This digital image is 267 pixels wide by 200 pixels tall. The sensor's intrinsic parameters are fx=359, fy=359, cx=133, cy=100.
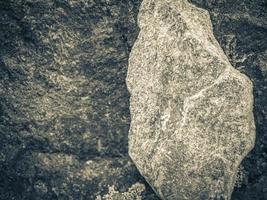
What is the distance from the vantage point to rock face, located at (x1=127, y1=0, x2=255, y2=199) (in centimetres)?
195

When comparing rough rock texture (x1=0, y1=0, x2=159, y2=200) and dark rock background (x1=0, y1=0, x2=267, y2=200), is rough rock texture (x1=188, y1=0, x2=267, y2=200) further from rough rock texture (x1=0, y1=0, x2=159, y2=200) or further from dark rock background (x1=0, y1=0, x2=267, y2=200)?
rough rock texture (x1=0, y1=0, x2=159, y2=200)

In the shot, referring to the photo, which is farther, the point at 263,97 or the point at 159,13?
the point at 263,97

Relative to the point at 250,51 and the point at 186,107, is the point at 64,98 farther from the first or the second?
the point at 250,51

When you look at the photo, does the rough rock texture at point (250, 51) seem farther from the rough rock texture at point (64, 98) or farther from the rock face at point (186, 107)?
the rough rock texture at point (64, 98)

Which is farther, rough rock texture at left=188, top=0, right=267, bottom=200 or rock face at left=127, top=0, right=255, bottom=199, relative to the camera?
rough rock texture at left=188, top=0, right=267, bottom=200

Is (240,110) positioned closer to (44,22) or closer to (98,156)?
(98,156)

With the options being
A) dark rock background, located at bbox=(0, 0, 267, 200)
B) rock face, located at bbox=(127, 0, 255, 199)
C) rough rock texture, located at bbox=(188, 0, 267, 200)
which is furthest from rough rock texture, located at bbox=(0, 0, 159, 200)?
rough rock texture, located at bbox=(188, 0, 267, 200)

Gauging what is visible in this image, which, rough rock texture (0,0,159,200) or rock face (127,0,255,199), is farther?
rough rock texture (0,0,159,200)

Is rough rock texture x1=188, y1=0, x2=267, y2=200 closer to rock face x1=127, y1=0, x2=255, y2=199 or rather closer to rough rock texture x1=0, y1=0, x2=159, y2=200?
rock face x1=127, y1=0, x2=255, y2=199

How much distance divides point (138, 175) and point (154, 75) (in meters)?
Result: 0.71

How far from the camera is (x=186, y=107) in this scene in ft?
6.52

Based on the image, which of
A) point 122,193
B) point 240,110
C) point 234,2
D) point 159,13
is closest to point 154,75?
point 159,13

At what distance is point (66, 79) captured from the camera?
2314 mm

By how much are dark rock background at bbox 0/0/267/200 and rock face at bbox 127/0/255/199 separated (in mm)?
196
